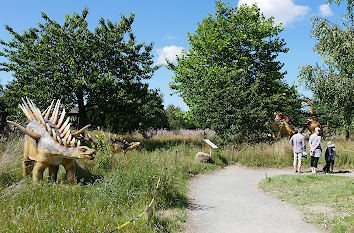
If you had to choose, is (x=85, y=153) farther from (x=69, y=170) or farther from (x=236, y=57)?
(x=236, y=57)

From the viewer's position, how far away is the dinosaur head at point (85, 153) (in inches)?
194

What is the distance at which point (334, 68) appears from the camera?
15.6m

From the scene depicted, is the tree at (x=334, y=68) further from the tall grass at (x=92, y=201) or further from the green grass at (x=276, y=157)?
the tall grass at (x=92, y=201)

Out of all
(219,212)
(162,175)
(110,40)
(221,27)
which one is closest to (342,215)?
(219,212)

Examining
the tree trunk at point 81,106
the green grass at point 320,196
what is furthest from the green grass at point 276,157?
the tree trunk at point 81,106

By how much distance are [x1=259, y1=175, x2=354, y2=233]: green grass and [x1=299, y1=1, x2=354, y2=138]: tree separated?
7.78 meters

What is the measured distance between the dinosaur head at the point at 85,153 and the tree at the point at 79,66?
832 cm

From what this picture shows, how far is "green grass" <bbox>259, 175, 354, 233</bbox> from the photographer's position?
528 cm

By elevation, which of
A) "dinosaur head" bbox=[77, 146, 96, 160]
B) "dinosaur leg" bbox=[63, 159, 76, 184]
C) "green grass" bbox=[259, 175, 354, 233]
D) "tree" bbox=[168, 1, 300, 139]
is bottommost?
"green grass" bbox=[259, 175, 354, 233]

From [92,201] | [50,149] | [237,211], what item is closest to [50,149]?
[50,149]

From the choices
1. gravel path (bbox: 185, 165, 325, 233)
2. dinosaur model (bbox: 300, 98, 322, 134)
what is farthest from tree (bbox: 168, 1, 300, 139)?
gravel path (bbox: 185, 165, 325, 233)

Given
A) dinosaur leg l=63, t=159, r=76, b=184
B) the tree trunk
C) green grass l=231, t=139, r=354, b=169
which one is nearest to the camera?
dinosaur leg l=63, t=159, r=76, b=184

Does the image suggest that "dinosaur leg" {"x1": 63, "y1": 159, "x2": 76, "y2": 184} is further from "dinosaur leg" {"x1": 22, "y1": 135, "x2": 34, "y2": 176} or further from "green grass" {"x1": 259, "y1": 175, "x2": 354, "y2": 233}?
"green grass" {"x1": 259, "y1": 175, "x2": 354, "y2": 233}

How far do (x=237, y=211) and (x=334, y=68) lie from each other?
516 inches
